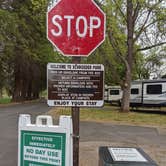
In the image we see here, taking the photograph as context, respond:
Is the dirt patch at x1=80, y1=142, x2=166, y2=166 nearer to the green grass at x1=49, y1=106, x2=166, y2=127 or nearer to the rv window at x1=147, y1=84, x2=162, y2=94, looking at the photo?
the green grass at x1=49, y1=106, x2=166, y2=127

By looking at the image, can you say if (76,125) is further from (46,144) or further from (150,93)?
(150,93)

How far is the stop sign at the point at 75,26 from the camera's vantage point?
573 centimetres

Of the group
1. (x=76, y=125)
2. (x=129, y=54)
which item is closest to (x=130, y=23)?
(x=129, y=54)

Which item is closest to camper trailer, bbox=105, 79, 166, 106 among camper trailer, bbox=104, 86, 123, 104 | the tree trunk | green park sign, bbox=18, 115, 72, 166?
the tree trunk

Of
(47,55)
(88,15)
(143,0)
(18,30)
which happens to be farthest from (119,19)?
(88,15)

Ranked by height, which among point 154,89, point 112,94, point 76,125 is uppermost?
point 154,89

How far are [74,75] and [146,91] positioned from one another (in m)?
31.8

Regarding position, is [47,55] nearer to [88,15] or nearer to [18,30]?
[18,30]

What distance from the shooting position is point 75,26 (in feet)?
18.9

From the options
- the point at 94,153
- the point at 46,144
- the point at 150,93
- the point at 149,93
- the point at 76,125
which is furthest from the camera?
the point at 149,93

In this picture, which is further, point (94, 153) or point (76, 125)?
point (94, 153)

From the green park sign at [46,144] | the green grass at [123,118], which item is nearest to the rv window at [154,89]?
the green grass at [123,118]

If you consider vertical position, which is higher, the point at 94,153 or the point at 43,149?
the point at 43,149

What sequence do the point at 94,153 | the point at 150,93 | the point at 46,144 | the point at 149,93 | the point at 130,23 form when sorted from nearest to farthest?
the point at 46,144 → the point at 94,153 → the point at 130,23 → the point at 150,93 → the point at 149,93
